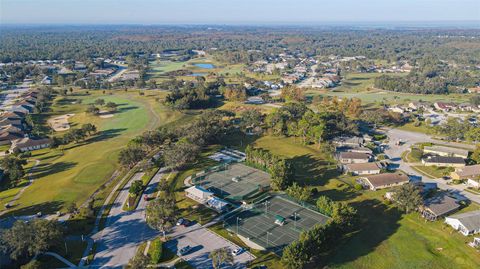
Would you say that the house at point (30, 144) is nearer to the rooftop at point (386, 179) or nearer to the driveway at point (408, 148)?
the rooftop at point (386, 179)

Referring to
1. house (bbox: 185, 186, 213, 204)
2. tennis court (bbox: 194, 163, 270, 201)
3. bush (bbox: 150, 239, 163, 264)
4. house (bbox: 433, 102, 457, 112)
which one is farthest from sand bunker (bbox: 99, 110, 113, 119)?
house (bbox: 433, 102, 457, 112)

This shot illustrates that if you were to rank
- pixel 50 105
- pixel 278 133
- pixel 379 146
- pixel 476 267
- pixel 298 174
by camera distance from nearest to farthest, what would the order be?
1. pixel 476 267
2. pixel 298 174
3. pixel 379 146
4. pixel 278 133
5. pixel 50 105

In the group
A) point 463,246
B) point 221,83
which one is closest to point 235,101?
point 221,83

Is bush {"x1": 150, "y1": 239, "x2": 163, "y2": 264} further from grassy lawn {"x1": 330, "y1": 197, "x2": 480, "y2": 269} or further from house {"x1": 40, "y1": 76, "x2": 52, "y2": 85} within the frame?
house {"x1": 40, "y1": 76, "x2": 52, "y2": 85}

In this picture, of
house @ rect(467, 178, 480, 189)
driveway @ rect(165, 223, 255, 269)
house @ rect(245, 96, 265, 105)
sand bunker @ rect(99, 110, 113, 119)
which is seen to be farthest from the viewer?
house @ rect(245, 96, 265, 105)

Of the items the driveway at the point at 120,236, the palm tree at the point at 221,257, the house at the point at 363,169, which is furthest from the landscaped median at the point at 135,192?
→ the house at the point at 363,169

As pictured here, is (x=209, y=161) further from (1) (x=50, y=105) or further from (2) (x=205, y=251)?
(1) (x=50, y=105)
